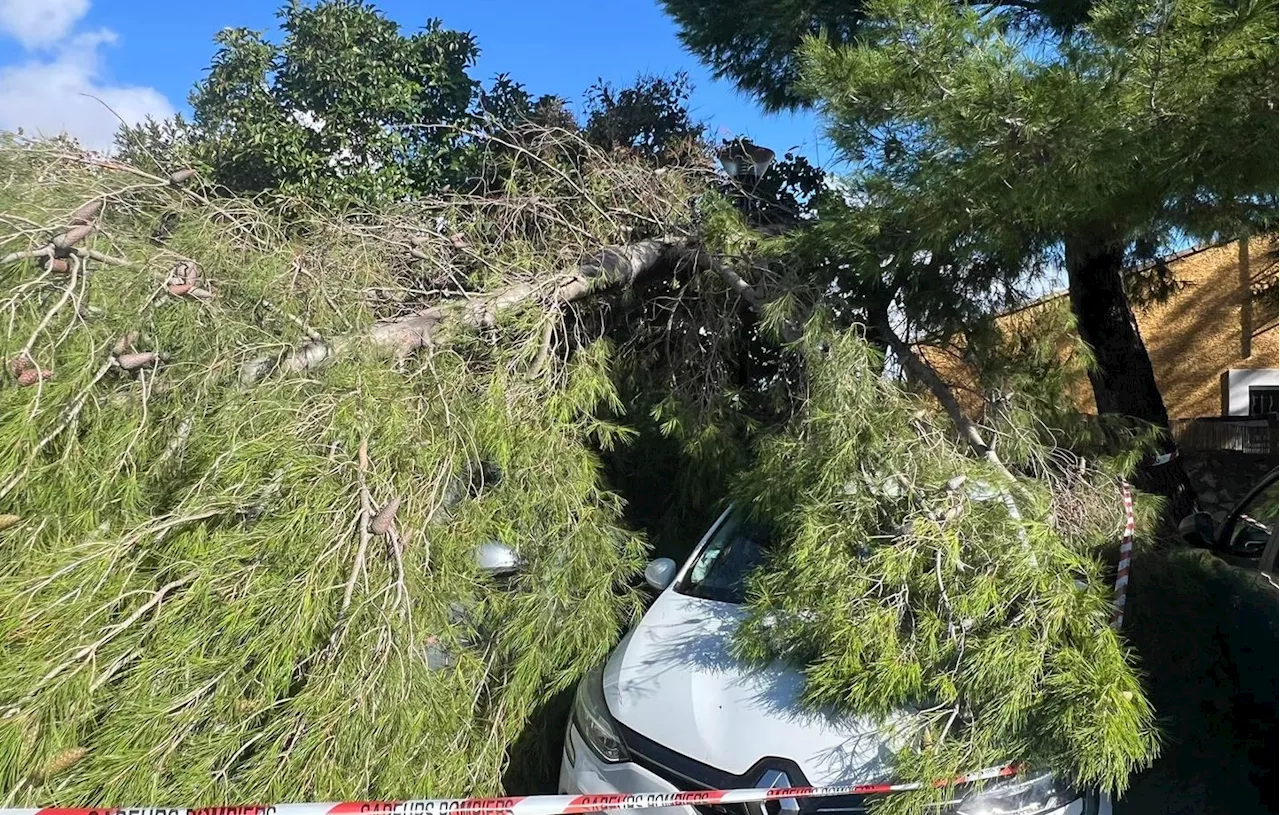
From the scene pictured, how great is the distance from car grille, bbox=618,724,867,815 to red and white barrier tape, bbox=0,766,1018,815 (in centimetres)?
4

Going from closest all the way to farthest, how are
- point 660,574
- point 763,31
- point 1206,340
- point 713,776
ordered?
1. point 713,776
2. point 660,574
3. point 763,31
4. point 1206,340

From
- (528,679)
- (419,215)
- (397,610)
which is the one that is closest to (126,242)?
(419,215)

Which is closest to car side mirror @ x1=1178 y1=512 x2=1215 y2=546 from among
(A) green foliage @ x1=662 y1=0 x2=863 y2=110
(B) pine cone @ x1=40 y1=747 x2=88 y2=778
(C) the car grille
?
(C) the car grille

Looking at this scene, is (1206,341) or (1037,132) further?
(1206,341)

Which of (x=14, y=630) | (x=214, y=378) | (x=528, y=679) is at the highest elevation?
(x=214, y=378)

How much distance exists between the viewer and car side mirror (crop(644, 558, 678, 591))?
425cm

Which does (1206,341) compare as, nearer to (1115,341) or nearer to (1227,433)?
(1227,433)

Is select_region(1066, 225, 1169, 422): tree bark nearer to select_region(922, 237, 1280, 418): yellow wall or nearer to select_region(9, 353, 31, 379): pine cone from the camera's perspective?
select_region(9, 353, 31, 379): pine cone

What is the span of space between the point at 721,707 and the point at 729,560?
979 millimetres

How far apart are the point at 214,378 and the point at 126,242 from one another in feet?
2.86

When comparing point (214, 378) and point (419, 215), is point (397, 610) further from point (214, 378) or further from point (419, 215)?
point (419, 215)

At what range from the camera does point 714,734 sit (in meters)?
3.31

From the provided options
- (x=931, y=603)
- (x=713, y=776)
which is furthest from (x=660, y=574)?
(x=931, y=603)

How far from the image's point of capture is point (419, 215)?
548 cm
